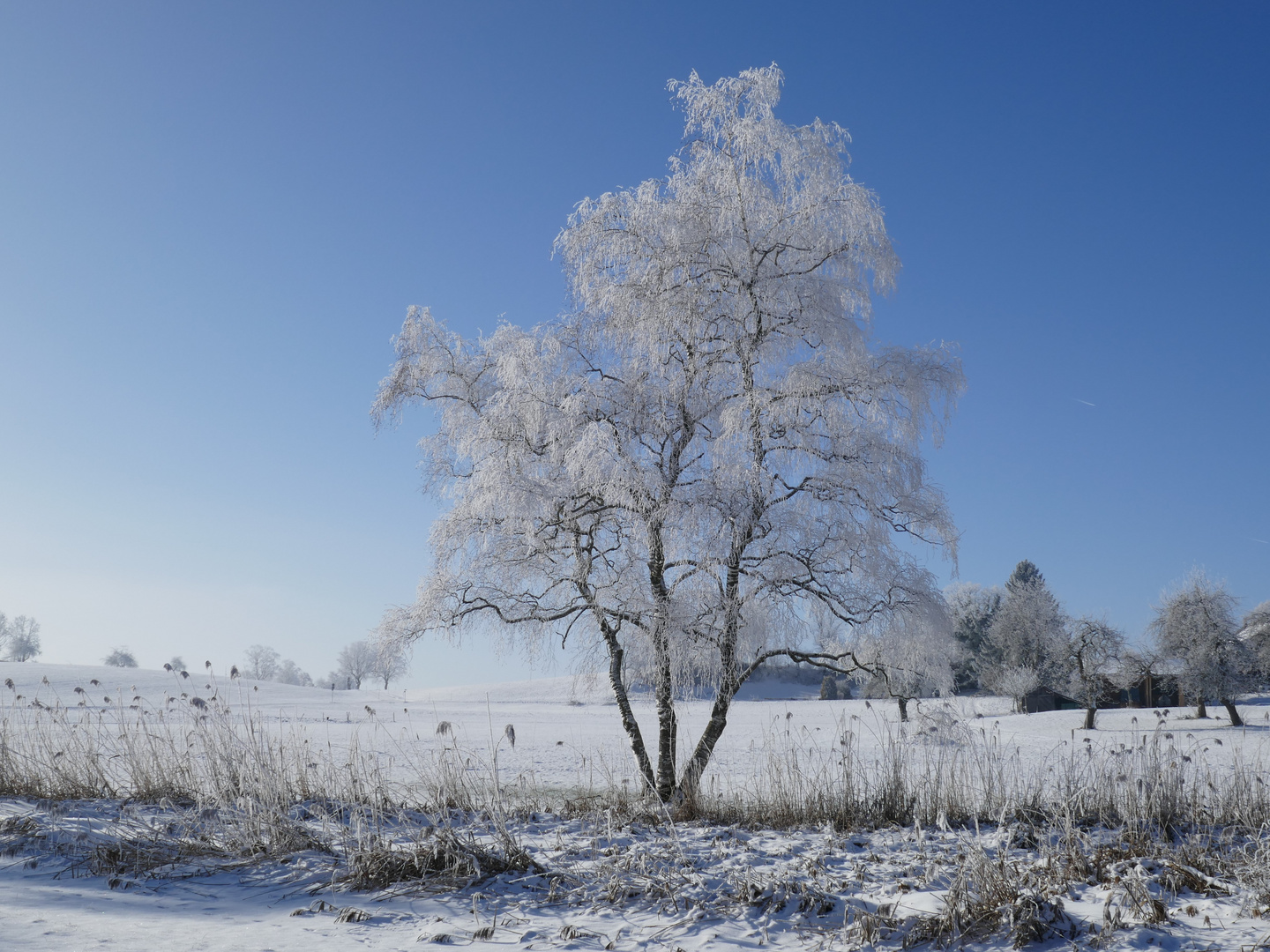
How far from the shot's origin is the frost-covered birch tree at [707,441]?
27.5 feet

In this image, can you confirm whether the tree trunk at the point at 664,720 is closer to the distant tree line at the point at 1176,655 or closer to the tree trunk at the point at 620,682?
the tree trunk at the point at 620,682

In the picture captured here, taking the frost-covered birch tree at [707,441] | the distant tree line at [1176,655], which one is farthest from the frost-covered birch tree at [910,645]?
the distant tree line at [1176,655]

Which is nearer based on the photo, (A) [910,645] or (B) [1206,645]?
(A) [910,645]

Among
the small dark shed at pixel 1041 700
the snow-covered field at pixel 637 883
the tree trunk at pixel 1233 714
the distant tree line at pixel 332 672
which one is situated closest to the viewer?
the snow-covered field at pixel 637 883

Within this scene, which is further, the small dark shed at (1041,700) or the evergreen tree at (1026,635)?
the small dark shed at (1041,700)

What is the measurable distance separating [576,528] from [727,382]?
254 centimetres

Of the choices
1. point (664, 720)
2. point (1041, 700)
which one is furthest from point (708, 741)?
point (1041, 700)

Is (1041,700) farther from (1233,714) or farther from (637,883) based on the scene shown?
(637,883)

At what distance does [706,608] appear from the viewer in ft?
27.3

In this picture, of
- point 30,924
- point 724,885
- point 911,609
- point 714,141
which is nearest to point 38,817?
point 30,924

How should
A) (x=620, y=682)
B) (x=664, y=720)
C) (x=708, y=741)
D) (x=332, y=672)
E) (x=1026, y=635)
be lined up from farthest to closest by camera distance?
(x=332, y=672) < (x=1026, y=635) < (x=620, y=682) < (x=664, y=720) < (x=708, y=741)

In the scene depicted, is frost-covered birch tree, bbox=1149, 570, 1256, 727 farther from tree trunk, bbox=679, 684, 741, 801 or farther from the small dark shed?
tree trunk, bbox=679, 684, 741, 801

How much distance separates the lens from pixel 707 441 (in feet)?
31.0

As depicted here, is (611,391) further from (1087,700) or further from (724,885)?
(1087,700)
